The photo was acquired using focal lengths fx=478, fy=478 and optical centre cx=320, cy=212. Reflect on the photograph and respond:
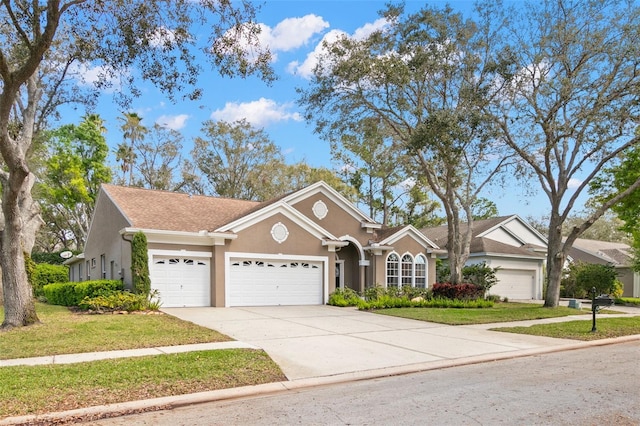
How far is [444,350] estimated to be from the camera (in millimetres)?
10227

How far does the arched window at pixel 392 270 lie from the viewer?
25078 mm

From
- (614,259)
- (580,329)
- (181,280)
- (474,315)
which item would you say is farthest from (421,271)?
(614,259)

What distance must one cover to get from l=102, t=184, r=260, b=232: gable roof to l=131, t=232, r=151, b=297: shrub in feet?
2.82

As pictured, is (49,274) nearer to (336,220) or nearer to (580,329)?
(336,220)

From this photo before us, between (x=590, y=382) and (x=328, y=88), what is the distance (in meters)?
17.4

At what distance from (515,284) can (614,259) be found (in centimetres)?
1418

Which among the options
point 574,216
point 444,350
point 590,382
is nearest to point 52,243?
point 444,350

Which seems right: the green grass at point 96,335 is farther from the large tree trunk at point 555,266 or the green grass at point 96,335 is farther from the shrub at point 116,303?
the large tree trunk at point 555,266

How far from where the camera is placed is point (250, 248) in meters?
20.0

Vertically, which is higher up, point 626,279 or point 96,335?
point 96,335

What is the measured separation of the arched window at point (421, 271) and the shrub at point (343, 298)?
5018 mm

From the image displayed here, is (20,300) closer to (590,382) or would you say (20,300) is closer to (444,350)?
(444,350)

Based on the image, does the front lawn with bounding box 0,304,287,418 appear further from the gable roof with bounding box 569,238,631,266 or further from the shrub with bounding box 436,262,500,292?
the gable roof with bounding box 569,238,631,266

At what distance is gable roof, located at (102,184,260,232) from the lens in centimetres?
1900
